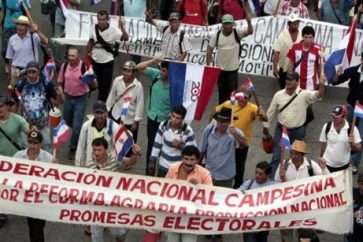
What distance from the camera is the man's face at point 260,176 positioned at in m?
8.61

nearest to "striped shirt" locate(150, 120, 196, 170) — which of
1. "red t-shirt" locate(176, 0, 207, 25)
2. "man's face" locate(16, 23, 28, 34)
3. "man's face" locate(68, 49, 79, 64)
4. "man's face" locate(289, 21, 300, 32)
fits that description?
"man's face" locate(68, 49, 79, 64)

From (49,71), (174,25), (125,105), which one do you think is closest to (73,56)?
(49,71)

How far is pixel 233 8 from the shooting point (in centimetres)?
1354

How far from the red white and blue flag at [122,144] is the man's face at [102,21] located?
3036 mm

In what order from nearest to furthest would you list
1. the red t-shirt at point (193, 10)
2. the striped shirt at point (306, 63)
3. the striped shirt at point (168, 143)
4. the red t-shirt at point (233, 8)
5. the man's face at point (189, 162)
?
the man's face at point (189, 162), the striped shirt at point (168, 143), the striped shirt at point (306, 63), the red t-shirt at point (193, 10), the red t-shirt at point (233, 8)

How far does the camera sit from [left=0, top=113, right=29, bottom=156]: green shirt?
935cm

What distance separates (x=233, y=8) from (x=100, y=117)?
497cm

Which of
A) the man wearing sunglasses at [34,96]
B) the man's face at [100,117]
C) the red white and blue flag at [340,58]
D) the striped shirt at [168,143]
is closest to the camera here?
the man's face at [100,117]

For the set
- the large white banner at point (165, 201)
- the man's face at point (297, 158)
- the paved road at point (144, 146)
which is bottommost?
the paved road at point (144, 146)

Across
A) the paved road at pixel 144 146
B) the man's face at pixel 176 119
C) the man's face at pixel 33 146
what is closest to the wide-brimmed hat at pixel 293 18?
the paved road at pixel 144 146

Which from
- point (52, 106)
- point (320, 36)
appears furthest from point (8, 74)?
point (320, 36)

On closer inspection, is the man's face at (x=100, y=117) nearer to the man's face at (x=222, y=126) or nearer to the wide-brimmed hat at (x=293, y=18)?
the man's face at (x=222, y=126)

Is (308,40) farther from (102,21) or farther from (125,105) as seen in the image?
(125,105)

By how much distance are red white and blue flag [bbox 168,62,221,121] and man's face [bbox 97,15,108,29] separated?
78.9 inches
